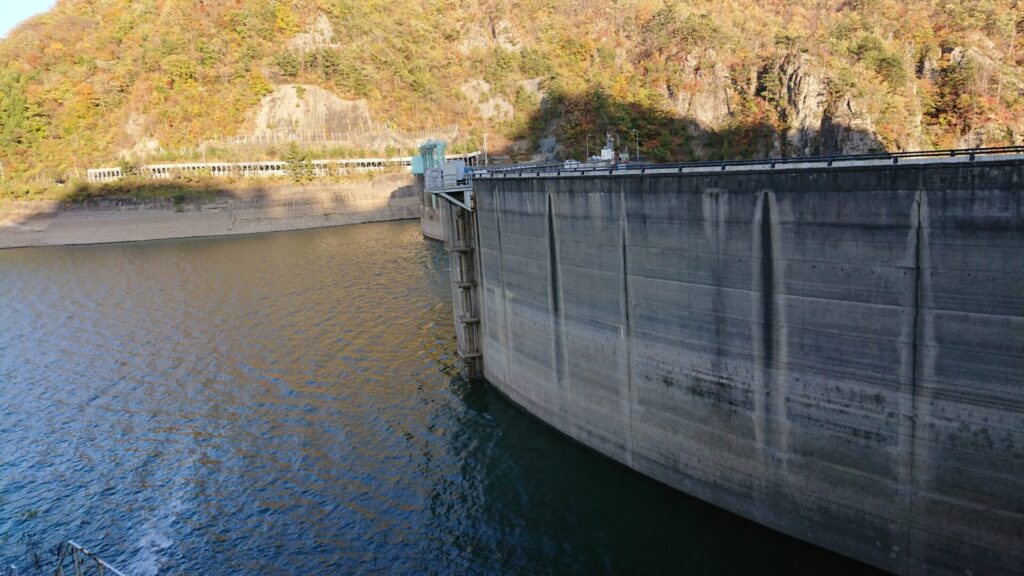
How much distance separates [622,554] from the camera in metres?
18.2

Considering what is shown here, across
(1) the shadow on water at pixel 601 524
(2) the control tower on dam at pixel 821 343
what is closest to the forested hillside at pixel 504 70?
(2) the control tower on dam at pixel 821 343

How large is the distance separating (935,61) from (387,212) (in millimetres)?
80969

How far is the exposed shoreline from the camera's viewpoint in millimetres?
97625

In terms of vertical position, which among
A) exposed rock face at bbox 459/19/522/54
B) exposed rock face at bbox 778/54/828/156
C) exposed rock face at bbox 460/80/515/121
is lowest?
exposed rock face at bbox 778/54/828/156

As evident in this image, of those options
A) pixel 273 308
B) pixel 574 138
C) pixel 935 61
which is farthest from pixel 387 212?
pixel 935 61

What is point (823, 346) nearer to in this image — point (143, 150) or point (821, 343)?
point (821, 343)

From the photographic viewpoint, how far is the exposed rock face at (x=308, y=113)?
121625 millimetres

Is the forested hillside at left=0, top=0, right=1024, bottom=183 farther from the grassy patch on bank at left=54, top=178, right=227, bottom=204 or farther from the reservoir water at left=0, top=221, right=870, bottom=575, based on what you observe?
the reservoir water at left=0, top=221, right=870, bottom=575

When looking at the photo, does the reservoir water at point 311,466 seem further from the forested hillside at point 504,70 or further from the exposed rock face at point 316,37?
the exposed rock face at point 316,37

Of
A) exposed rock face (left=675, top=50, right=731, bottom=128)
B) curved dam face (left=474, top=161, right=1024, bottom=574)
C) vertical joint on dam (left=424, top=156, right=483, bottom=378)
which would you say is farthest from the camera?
exposed rock face (left=675, top=50, right=731, bottom=128)

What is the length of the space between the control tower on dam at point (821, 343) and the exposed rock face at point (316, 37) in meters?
125

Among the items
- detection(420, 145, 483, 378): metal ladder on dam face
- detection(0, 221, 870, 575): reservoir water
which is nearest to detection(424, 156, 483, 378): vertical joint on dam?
detection(420, 145, 483, 378): metal ladder on dam face

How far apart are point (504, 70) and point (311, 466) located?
117218mm

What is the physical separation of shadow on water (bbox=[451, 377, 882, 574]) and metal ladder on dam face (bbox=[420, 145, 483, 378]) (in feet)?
24.3
